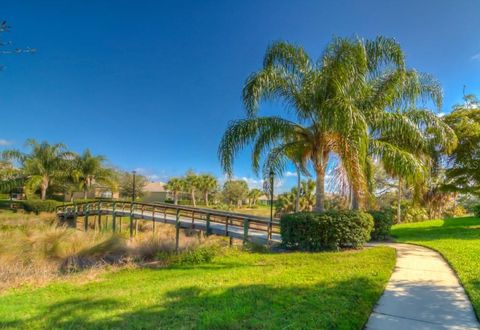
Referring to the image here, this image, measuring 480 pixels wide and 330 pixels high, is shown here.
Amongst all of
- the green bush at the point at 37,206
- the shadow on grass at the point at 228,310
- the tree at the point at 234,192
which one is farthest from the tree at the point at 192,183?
the shadow on grass at the point at 228,310

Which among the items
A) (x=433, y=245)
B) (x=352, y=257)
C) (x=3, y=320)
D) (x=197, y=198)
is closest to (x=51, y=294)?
(x=3, y=320)

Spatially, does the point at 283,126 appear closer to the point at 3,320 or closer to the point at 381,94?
the point at 381,94

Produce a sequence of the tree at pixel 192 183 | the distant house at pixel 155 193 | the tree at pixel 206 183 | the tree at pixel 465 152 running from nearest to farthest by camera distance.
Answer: the tree at pixel 465 152 → the tree at pixel 192 183 → the tree at pixel 206 183 → the distant house at pixel 155 193

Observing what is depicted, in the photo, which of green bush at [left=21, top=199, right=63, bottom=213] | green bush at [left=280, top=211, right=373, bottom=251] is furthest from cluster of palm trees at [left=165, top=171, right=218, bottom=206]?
green bush at [left=280, top=211, right=373, bottom=251]

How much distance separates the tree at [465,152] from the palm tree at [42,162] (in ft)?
117

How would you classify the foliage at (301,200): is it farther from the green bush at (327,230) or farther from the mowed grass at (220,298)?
the mowed grass at (220,298)

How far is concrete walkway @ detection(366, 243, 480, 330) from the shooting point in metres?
3.62

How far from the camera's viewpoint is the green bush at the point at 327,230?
8203 millimetres

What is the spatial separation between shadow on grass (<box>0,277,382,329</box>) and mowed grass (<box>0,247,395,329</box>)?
12mm

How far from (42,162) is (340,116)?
114 feet

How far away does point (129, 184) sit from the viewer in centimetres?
5184

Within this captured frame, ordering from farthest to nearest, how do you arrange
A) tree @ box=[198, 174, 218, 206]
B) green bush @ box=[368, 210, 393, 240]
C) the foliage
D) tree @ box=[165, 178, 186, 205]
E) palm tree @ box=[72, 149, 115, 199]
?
tree @ box=[198, 174, 218, 206] < tree @ box=[165, 178, 186, 205] < palm tree @ box=[72, 149, 115, 199] < the foliage < green bush @ box=[368, 210, 393, 240]

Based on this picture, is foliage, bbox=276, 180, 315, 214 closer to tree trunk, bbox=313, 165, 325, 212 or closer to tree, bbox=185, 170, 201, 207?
tree trunk, bbox=313, 165, 325, 212

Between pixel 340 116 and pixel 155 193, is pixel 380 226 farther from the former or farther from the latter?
pixel 155 193
